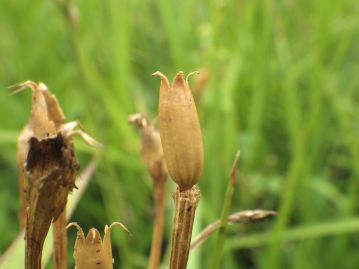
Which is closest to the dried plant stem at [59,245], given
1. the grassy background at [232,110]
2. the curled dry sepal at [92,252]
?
the curled dry sepal at [92,252]

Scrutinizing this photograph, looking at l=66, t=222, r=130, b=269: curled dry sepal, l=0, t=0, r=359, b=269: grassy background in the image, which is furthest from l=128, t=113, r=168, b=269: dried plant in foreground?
l=0, t=0, r=359, b=269: grassy background

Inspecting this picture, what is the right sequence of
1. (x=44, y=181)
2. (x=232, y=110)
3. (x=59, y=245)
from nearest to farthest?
(x=44, y=181) → (x=59, y=245) → (x=232, y=110)

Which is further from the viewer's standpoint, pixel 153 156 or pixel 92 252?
pixel 153 156

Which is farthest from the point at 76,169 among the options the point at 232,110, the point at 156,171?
the point at 232,110

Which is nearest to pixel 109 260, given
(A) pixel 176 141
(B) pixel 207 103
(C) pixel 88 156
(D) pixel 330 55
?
(A) pixel 176 141

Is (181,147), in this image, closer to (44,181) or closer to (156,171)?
(44,181)

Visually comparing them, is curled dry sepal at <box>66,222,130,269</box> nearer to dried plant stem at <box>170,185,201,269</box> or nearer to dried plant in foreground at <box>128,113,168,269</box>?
dried plant stem at <box>170,185,201,269</box>

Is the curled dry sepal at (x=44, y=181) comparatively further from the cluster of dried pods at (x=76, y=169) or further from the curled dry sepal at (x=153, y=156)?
the curled dry sepal at (x=153, y=156)
